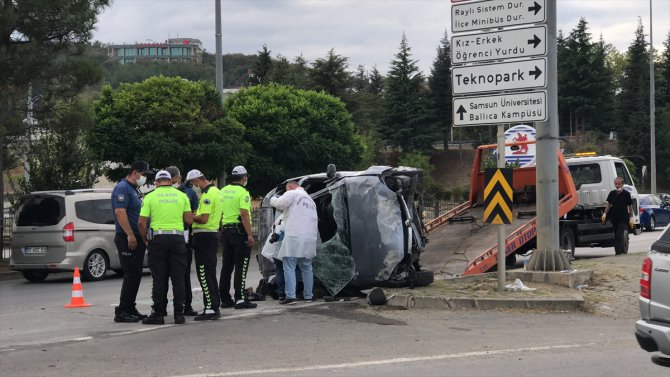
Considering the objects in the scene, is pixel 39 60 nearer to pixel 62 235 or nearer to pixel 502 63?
pixel 62 235

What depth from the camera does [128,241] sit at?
10.6m

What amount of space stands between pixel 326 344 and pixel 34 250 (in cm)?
1002

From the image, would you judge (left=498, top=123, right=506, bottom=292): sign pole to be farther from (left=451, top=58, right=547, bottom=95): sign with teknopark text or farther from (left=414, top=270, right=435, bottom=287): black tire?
(left=414, top=270, right=435, bottom=287): black tire

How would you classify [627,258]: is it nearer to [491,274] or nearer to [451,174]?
A: [491,274]

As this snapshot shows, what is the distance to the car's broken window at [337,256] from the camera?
12.1 meters

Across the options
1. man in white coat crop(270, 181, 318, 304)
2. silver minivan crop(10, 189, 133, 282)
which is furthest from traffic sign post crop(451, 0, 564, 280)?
silver minivan crop(10, 189, 133, 282)

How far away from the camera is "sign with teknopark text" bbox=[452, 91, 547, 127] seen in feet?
39.8

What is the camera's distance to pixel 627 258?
17734 millimetres

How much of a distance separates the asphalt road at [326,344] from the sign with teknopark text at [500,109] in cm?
291

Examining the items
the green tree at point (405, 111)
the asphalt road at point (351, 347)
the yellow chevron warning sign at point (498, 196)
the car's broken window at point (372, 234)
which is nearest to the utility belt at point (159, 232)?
the asphalt road at point (351, 347)

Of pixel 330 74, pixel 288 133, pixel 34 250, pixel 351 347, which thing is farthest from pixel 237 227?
pixel 330 74

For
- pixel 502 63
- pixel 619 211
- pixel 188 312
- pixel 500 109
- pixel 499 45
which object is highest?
pixel 499 45

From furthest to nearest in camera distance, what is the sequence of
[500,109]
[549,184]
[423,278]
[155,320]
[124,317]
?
[549,184]
[423,278]
[500,109]
[124,317]
[155,320]

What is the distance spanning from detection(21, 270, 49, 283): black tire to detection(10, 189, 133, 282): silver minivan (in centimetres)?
2
